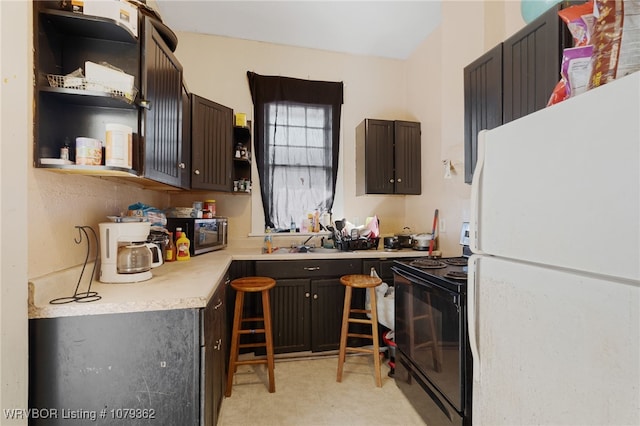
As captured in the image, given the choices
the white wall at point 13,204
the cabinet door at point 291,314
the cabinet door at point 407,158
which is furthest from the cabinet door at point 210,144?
the cabinet door at point 407,158

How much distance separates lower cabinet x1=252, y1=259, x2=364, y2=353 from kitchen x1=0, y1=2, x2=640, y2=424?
28.0 inches

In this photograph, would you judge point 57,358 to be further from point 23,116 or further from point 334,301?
point 334,301

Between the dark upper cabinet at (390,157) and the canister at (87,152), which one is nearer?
the canister at (87,152)

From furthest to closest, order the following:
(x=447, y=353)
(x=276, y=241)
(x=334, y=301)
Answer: (x=276, y=241) < (x=334, y=301) < (x=447, y=353)

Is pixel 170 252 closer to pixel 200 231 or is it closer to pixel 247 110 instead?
pixel 200 231

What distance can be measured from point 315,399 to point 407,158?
2.33 m

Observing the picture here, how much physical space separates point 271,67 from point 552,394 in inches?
129

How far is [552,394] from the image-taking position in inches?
→ 29.5

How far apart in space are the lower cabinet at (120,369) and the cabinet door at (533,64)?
187 cm

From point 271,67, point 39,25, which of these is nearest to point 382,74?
point 271,67

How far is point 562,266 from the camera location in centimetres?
72

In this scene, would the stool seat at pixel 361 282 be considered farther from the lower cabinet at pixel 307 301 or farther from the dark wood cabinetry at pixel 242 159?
the dark wood cabinetry at pixel 242 159

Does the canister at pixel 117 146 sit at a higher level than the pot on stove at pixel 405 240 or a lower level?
higher

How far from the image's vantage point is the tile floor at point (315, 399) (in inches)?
66.1
